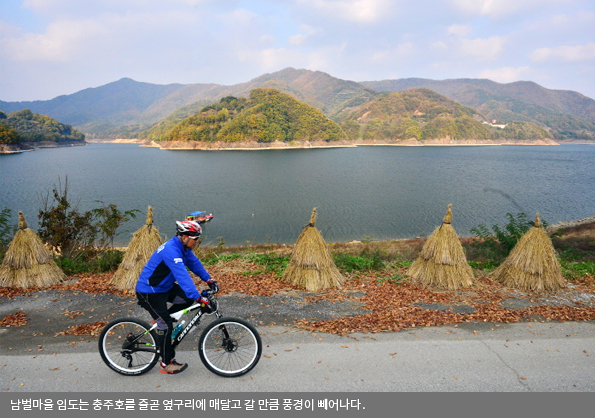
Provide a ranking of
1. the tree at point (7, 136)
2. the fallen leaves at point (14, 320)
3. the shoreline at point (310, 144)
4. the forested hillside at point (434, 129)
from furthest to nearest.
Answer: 1. the forested hillside at point (434, 129)
2. the shoreline at point (310, 144)
3. the tree at point (7, 136)
4. the fallen leaves at point (14, 320)

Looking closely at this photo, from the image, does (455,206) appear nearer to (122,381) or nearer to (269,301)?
(269,301)

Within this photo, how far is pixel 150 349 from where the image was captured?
418 centimetres

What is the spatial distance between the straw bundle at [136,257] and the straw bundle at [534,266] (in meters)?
8.70

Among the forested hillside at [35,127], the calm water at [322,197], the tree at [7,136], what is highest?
the forested hillside at [35,127]

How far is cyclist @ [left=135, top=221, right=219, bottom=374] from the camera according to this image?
12.7ft

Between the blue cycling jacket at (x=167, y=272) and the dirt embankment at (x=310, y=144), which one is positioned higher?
the dirt embankment at (x=310, y=144)

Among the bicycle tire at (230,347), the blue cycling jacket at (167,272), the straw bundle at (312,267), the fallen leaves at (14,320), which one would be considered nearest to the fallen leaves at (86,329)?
the fallen leaves at (14,320)

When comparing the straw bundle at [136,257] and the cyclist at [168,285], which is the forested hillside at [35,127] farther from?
the cyclist at [168,285]

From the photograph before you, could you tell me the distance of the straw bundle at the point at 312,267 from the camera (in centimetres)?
766

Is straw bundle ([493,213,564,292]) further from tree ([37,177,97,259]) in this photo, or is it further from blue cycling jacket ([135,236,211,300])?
tree ([37,177,97,259])

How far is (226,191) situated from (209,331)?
42.3 m

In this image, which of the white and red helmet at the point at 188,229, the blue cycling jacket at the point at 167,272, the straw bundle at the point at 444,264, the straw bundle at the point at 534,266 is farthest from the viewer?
the straw bundle at the point at 444,264

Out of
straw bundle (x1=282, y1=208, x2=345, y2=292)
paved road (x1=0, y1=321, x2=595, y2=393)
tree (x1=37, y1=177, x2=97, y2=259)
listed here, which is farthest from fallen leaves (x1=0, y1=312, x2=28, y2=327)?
tree (x1=37, y1=177, x2=97, y2=259)
